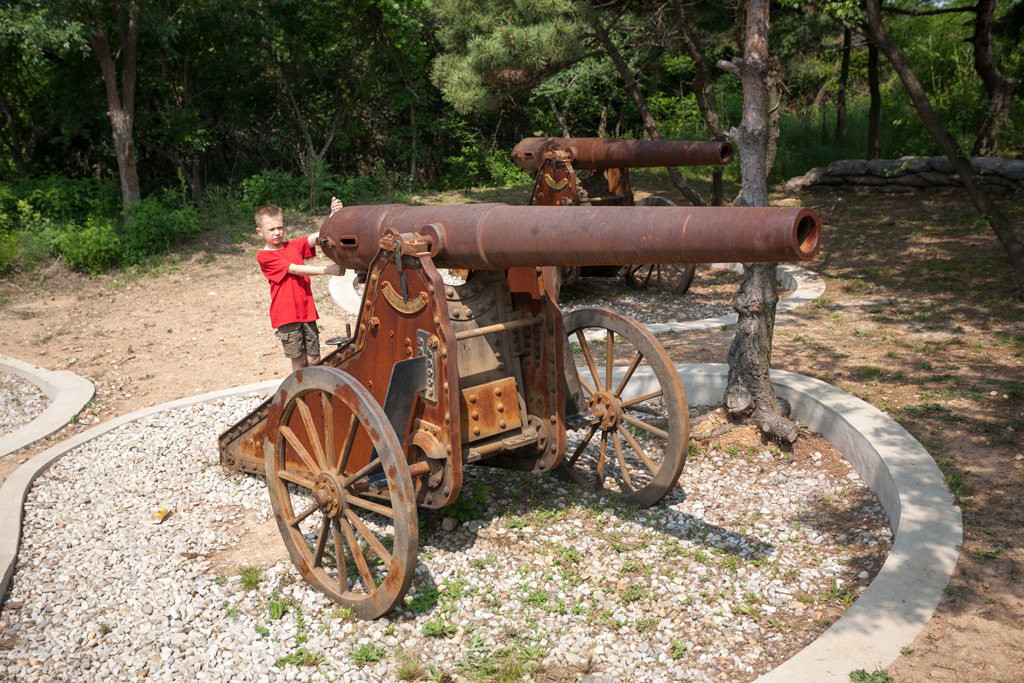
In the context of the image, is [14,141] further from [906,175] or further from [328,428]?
[906,175]

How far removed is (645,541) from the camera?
12.7 feet

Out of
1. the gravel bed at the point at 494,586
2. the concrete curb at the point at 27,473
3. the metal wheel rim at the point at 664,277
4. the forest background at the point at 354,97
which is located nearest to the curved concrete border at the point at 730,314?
the metal wheel rim at the point at 664,277

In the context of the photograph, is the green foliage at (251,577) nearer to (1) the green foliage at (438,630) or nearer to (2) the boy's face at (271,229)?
(1) the green foliage at (438,630)

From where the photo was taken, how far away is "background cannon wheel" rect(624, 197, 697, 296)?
8.92 meters

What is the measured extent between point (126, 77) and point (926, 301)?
1107cm

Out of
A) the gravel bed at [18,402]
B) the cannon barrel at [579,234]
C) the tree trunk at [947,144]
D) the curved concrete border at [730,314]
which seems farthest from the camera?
the curved concrete border at [730,314]

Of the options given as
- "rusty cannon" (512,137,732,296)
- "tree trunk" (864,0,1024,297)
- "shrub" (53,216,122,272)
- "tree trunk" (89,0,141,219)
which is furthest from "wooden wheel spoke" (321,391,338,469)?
"tree trunk" (89,0,141,219)

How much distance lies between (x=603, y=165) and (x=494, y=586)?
19.4ft

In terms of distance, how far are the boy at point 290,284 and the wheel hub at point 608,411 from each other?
165 centimetres

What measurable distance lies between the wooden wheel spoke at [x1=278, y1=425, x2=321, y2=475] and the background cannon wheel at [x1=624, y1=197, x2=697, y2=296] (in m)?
5.94

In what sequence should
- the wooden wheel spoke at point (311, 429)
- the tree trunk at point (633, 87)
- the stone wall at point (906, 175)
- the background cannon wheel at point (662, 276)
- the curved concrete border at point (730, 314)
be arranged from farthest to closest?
1. the stone wall at point (906, 175)
2. the tree trunk at point (633, 87)
3. the background cannon wheel at point (662, 276)
4. the curved concrete border at point (730, 314)
5. the wooden wheel spoke at point (311, 429)

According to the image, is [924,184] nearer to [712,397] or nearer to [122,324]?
[712,397]

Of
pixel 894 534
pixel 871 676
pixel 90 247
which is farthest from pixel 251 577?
pixel 90 247

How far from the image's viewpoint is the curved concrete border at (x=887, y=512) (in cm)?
277
